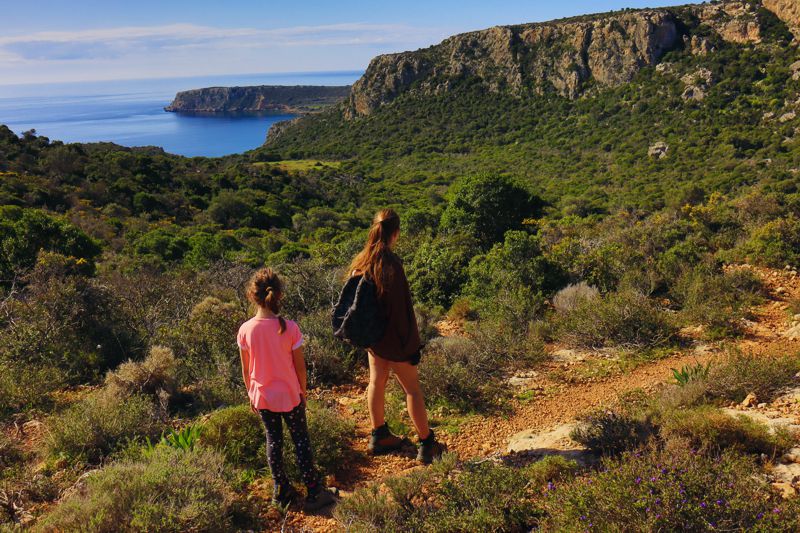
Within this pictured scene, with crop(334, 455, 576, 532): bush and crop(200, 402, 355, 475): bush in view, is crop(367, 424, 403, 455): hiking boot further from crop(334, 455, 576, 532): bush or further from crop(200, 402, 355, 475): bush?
crop(334, 455, 576, 532): bush

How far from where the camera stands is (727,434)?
9.36 ft

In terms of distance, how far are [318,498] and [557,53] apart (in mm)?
74392

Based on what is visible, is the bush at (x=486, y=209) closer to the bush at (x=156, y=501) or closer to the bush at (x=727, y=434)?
the bush at (x=727, y=434)

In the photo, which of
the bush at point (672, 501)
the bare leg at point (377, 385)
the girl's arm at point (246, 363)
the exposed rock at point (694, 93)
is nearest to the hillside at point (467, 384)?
the bush at point (672, 501)

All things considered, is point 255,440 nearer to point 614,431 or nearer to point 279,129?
point 614,431

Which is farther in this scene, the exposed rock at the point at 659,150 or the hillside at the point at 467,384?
the exposed rock at the point at 659,150

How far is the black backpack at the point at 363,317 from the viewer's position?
308 cm

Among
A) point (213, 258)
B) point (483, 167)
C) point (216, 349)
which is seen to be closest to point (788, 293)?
point (216, 349)

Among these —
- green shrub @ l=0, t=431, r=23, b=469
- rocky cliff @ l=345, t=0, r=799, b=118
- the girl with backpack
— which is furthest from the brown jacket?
rocky cliff @ l=345, t=0, r=799, b=118

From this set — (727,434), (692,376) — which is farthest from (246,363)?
(692,376)

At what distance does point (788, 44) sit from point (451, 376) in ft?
194

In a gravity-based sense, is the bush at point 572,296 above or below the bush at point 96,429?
above

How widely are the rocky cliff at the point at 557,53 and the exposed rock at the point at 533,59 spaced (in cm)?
12

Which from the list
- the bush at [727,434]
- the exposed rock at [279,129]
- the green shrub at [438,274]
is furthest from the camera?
the exposed rock at [279,129]
